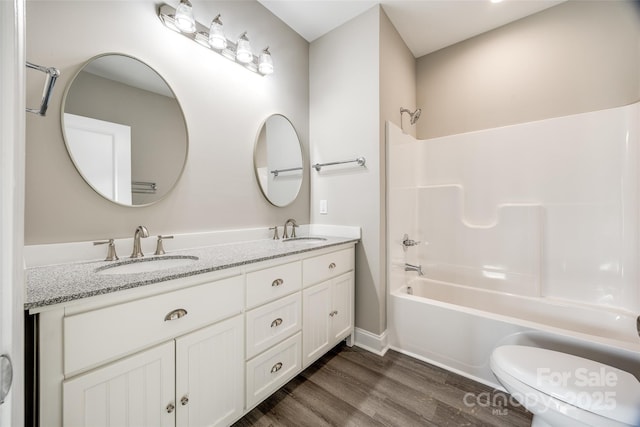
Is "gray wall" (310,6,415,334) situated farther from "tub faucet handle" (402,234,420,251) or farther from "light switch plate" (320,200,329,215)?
"tub faucet handle" (402,234,420,251)

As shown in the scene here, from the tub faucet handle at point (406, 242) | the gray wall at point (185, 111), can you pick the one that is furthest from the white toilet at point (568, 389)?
the gray wall at point (185, 111)

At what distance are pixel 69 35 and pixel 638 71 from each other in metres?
3.30

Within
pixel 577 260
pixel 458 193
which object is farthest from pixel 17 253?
pixel 577 260

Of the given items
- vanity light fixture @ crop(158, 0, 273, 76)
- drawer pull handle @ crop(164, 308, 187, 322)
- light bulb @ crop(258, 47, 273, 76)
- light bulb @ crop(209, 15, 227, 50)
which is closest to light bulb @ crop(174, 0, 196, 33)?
vanity light fixture @ crop(158, 0, 273, 76)

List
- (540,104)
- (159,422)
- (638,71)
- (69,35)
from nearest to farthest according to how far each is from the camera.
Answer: (159,422), (69,35), (638,71), (540,104)

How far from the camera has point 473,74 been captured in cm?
234

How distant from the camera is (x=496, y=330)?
4.99 feet

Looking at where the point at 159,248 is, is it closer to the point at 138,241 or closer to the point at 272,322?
the point at 138,241

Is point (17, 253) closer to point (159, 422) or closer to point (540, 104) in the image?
point (159, 422)

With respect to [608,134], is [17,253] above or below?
below

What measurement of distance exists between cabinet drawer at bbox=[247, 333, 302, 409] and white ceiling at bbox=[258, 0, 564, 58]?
231 centimetres

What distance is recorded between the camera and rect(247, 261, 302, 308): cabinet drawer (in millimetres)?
1219

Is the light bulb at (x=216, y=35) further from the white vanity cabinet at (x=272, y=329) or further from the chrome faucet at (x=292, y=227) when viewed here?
the white vanity cabinet at (x=272, y=329)

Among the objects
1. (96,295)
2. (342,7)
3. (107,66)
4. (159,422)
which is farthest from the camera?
(342,7)
